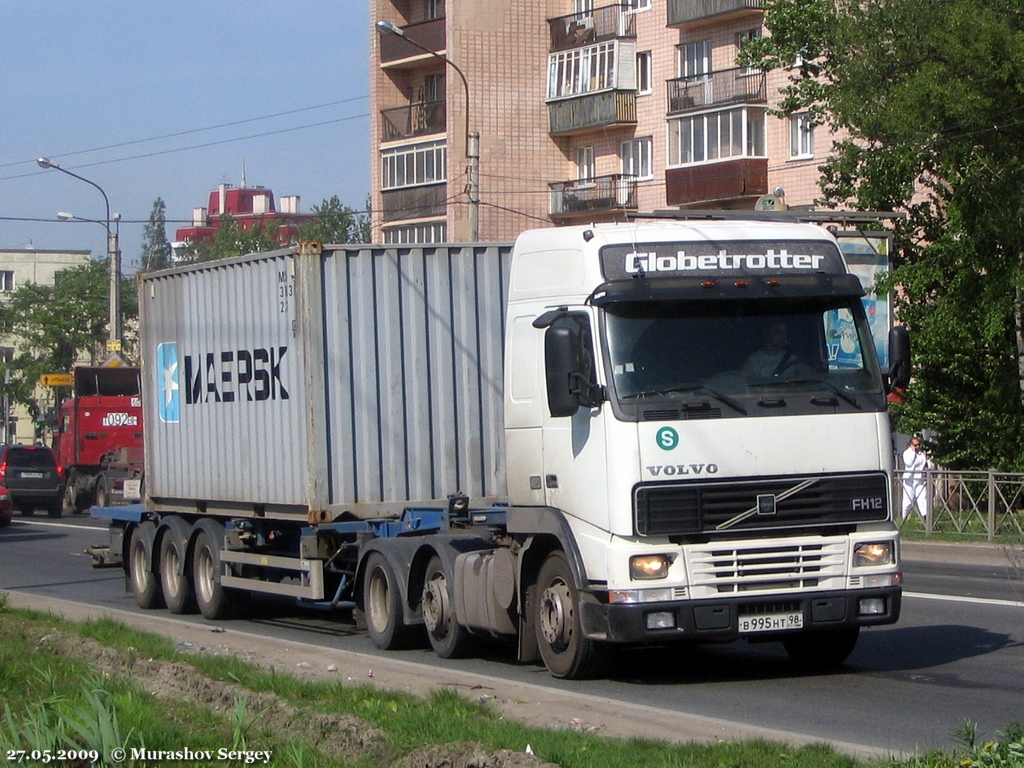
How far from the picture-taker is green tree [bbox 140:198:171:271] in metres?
126

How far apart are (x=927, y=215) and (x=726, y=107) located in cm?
1729

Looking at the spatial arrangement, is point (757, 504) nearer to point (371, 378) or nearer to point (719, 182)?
point (371, 378)

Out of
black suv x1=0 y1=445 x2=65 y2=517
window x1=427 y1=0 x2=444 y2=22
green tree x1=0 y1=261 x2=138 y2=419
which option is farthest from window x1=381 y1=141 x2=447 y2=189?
green tree x1=0 y1=261 x2=138 y2=419

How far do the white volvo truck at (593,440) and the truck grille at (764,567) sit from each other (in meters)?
0.01

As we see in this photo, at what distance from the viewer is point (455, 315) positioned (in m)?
13.7

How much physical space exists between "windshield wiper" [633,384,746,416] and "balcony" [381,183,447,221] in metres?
42.6

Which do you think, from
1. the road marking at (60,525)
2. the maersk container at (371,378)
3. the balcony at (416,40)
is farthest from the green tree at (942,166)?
the balcony at (416,40)

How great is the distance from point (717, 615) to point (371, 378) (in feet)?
14.9

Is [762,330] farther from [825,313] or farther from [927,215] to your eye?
[927,215]

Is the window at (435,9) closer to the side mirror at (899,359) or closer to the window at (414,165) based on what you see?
the window at (414,165)

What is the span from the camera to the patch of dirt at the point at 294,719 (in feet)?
22.8

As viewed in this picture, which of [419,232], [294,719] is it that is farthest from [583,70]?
[294,719]

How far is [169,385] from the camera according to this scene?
16656 millimetres

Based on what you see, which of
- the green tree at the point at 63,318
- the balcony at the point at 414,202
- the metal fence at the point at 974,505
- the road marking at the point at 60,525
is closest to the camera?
the metal fence at the point at 974,505
